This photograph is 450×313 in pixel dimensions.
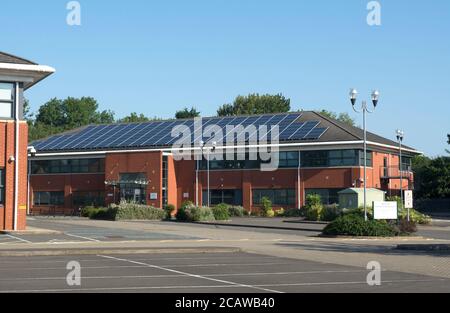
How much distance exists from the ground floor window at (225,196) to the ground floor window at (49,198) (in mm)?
14573

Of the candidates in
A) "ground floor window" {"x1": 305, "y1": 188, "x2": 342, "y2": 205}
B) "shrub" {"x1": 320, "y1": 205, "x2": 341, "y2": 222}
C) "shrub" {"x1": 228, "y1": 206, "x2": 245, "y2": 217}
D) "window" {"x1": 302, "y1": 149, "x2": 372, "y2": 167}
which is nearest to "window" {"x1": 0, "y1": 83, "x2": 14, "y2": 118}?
"shrub" {"x1": 320, "y1": 205, "x2": 341, "y2": 222}

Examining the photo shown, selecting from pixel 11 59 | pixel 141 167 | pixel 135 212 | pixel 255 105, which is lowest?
pixel 135 212

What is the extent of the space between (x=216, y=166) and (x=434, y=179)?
87.5 ft

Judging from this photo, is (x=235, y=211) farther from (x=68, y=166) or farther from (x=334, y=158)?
(x=68, y=166)

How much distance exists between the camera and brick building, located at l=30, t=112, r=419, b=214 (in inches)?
2394

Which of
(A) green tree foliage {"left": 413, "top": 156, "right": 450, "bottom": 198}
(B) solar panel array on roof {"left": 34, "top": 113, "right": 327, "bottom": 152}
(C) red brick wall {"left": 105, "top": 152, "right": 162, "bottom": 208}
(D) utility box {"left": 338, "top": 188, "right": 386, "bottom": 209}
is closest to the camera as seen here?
(D) utility box {"left": 338, "top": 188, "right": 386, "bottom": 209}

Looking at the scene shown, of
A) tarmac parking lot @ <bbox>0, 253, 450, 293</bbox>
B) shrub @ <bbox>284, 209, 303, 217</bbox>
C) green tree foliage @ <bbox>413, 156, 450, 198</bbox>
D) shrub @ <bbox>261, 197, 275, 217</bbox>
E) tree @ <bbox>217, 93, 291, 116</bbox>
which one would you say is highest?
tree @ <bbox>217, 93, 291, 116</bbox>

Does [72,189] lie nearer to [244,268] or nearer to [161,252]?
[161,252]

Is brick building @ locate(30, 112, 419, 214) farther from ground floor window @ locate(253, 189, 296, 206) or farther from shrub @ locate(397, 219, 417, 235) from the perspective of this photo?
shrub @ locate(397, 219, 417, 235)

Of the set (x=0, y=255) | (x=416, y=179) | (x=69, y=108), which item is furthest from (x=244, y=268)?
(x=69, y=108)

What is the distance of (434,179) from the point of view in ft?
254

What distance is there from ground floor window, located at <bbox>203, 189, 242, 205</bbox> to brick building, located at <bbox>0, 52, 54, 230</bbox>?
3355 cm

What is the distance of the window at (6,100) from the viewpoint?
32.2 metres

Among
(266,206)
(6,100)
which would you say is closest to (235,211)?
(266,206)
